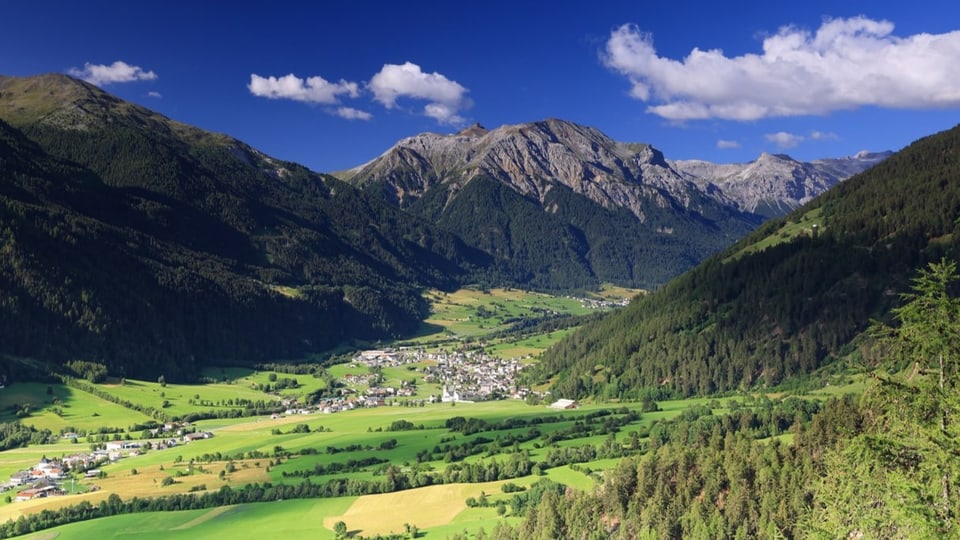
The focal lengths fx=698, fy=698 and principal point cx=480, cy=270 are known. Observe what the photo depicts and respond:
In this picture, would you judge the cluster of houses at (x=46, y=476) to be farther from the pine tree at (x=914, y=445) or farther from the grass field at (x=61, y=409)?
the pine tree at (x=914, y=445)

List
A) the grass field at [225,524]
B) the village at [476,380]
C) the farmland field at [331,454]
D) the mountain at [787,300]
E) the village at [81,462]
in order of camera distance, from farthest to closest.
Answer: the village at [476,380] < the mountain at [787,300] < the village at [81,462] < the farmland field at [331,454] < the grass field at [225,524]

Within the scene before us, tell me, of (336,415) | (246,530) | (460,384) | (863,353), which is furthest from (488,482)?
(460,384)

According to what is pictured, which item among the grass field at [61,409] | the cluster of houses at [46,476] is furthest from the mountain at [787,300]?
the cluster of houses at [46,476]

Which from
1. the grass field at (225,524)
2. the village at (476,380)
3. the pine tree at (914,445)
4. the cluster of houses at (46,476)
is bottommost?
the grass field at (225,524)

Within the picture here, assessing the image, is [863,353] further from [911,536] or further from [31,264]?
[31,264]

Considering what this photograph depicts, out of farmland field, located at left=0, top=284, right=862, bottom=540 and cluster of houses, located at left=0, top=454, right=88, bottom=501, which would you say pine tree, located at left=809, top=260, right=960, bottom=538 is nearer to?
farmland field, located at left=0, top=284, right=862, bottom=540

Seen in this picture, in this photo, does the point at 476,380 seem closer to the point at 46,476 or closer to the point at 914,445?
the point at 46,476

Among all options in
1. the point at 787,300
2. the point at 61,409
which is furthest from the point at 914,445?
the point at 61,409

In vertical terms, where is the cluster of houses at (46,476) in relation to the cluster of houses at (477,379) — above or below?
below

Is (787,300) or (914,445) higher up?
(787,300)
